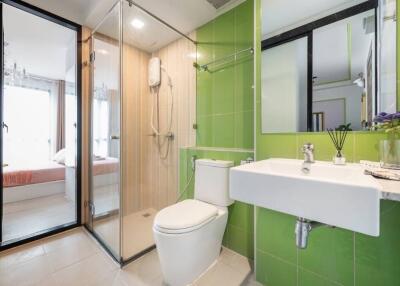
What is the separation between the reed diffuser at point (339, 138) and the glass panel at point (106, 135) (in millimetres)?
1595

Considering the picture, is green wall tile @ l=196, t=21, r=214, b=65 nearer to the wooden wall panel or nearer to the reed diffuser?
the wooden wall panel

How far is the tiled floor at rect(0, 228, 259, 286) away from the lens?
4.34ft

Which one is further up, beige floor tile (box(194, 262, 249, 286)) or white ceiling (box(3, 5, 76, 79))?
white ceiling (box(3, 5, 76, 79))

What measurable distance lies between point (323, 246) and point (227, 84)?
143 cm

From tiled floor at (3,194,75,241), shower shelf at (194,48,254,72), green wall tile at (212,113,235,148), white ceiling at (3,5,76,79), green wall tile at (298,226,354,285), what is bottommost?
tiled floor at (3,194,75,241)

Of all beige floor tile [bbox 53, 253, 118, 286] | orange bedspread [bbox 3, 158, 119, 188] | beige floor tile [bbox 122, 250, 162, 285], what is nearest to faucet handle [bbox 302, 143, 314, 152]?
beige floor tile [bbox 122, 250, 162, 285]

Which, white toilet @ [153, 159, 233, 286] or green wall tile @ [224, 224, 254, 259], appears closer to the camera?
white toilet @ [153, 159, 233, 286]

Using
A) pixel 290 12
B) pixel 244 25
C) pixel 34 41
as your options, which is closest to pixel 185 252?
pixel 290 12

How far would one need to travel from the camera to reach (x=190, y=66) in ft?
6.86

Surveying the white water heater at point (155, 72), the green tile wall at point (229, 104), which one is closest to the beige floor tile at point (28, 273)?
the green tile wall at point (229, 104)

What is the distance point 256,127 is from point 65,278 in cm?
176

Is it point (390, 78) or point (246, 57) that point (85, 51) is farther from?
point (390, 78)

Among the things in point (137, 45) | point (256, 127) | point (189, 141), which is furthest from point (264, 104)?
point (137, 45)

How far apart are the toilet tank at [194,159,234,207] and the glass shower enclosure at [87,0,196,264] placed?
1.71ft
